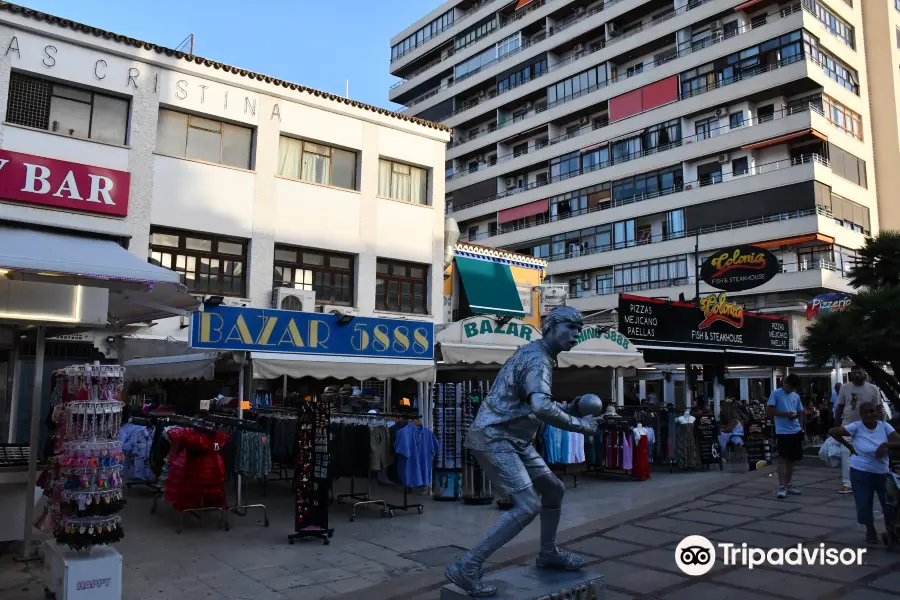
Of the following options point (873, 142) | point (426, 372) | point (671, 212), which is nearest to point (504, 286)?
point (426, 372)

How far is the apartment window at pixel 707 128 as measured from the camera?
37812 millimetres

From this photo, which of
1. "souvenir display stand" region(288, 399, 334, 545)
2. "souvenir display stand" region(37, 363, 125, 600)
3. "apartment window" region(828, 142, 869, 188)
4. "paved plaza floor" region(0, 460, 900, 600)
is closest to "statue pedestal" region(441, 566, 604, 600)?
"paved plaza floor" region(0, 460, 900, 600)

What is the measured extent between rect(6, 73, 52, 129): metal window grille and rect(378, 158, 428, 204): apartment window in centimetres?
807

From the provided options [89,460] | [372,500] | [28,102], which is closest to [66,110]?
[28,102]

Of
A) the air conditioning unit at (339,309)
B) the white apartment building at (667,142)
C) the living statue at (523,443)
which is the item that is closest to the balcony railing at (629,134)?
the white apartment building at (667,142)

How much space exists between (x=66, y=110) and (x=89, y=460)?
11945 millimetres

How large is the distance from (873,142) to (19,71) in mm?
43068

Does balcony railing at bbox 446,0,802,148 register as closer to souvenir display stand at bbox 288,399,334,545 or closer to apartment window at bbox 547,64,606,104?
apartment window at bbox 547,64,606,104

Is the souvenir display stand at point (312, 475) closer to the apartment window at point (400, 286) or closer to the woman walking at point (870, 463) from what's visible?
the woman walking at point (870, 463)

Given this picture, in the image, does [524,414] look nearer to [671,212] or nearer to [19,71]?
[19,71]

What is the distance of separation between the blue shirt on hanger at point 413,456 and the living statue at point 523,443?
4.16 m

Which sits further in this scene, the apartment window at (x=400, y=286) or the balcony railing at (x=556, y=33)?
the balcony railing at (x=556, y=33)

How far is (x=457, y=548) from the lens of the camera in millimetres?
7434

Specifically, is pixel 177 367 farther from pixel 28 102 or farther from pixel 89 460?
pixel 28 102
